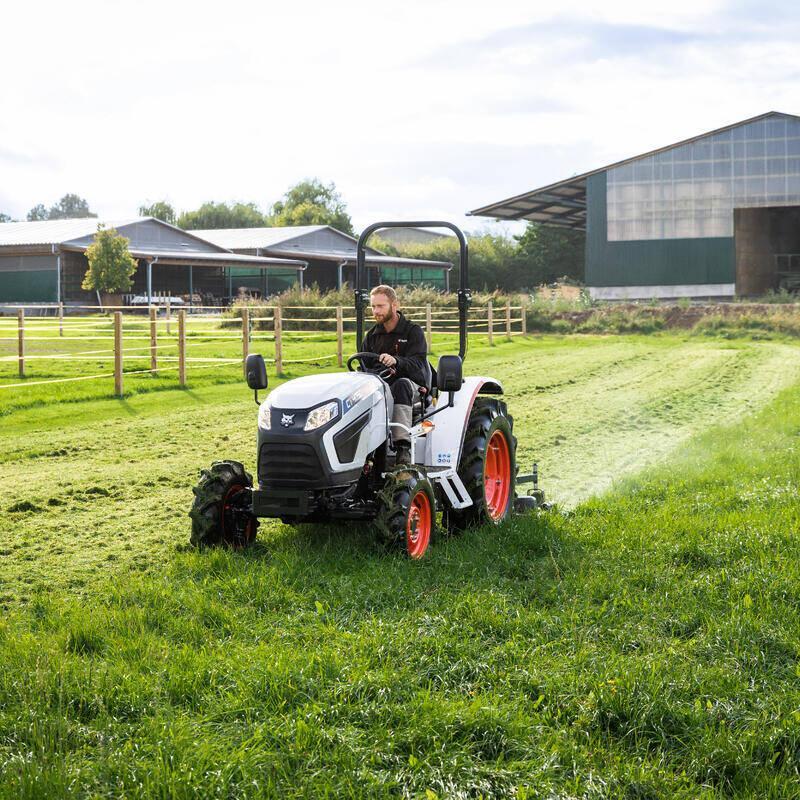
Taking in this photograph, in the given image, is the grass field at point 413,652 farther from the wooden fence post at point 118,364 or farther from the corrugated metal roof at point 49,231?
the corrugated metal roof at point 49,231

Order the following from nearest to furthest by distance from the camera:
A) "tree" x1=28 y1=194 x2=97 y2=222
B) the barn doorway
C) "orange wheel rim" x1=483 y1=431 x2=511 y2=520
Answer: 1. "orange wheel rim" x1=483 y1=431 x2=511 y2=520
2. the barn doorway
3. "tree" x1=28 y1=194 x2=97 y2=222

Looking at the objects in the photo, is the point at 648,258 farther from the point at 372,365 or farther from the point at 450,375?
the point at 450,375

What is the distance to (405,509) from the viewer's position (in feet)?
19.6

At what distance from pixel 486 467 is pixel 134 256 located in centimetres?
4035

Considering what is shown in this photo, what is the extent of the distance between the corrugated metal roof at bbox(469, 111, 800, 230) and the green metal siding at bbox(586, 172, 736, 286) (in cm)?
134

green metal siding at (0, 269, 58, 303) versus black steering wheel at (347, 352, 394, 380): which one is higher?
green metal siding at (0, 269, 58, 303)

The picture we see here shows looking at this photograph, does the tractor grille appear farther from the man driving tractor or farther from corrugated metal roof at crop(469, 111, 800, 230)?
corrugated metal roof at crop(469, 111, 800, 230)

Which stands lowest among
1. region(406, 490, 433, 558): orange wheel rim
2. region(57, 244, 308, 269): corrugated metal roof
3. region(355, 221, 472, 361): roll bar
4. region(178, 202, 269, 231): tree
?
region(406, 490, 433, 558): orange wheel rim

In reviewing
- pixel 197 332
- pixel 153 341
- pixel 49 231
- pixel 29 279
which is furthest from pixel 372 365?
pixel 49 231

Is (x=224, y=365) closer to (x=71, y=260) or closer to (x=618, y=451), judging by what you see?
(x=618, y=451)

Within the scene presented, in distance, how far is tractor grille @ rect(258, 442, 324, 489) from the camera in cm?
602

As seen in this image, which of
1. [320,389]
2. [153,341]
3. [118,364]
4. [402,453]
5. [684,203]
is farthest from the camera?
[684,203]

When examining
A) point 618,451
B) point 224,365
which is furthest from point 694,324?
point 618,451

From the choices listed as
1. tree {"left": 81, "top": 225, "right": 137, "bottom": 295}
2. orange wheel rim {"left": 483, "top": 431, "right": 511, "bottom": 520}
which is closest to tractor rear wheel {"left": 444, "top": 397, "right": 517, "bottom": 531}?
orange wheel rim {"left": 483, "top": 431, "right": 511, "bottom": 520}
